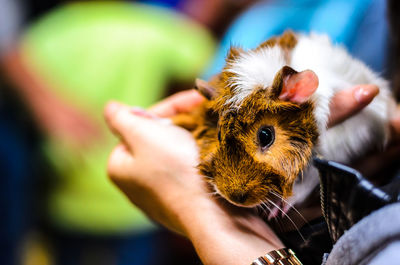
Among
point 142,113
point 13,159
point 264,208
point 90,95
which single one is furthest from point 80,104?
point 264,208

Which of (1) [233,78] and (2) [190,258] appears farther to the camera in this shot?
(2) [190,258]

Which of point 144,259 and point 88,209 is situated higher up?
point 88,209

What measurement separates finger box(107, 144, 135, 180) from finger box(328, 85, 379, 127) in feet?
1.28

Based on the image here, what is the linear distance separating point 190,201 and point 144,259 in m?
1.23

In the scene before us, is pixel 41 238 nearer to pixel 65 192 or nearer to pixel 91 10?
pixel 65 192

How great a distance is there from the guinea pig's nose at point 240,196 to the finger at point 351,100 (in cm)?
18

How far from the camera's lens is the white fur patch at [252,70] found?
582 millimetres

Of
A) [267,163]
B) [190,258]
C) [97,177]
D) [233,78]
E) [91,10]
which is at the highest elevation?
[91,10]

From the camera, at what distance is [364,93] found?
1.96 ft

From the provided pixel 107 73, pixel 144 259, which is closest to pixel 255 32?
pixel 107 73

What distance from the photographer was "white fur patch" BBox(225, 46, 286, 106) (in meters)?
0.58

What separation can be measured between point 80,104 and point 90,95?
62 mm

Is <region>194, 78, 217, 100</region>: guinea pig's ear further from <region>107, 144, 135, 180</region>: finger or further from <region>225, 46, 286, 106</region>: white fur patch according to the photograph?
<region>107, 144, 135, 180</region>: finger

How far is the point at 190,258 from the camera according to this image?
1885 millimetres
